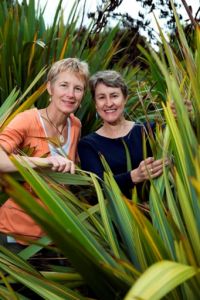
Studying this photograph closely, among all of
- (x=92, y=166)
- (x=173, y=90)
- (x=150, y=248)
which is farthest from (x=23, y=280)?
(x=92, y=166)

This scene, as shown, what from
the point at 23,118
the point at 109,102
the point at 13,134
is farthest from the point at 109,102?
the point at 13,134

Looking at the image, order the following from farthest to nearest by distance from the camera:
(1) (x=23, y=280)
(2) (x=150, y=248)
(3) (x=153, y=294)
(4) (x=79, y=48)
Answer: (4) (x=79, y=48) → (1) (x=23, y=280) → (2) (x=150, y=248) → (3) (x=153, y=294)

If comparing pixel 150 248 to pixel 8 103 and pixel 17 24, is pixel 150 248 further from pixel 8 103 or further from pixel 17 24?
pixel 17 24

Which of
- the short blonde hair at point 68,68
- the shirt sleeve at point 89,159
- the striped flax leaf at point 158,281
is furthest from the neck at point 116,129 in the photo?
→ the striped flax leaf at point 158,281

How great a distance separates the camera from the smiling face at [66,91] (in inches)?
115

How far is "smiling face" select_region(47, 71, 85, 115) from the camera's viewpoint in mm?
2930

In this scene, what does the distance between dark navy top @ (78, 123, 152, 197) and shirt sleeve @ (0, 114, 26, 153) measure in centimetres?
34

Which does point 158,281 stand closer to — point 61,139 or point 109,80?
point 61,139

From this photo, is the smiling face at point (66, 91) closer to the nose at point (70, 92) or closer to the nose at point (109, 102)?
the nose at point (70, 92)

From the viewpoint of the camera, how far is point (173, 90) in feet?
5.39

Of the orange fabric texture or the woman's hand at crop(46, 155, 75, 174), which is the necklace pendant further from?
the woman's hand at crop(46, 155, 75, 174)

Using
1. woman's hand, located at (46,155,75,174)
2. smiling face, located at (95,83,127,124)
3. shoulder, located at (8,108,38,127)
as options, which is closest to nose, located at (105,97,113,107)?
smiling face, located at (95,83,127,124)

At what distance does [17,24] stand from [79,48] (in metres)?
0.58

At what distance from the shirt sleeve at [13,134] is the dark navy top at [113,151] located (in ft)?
1.10
